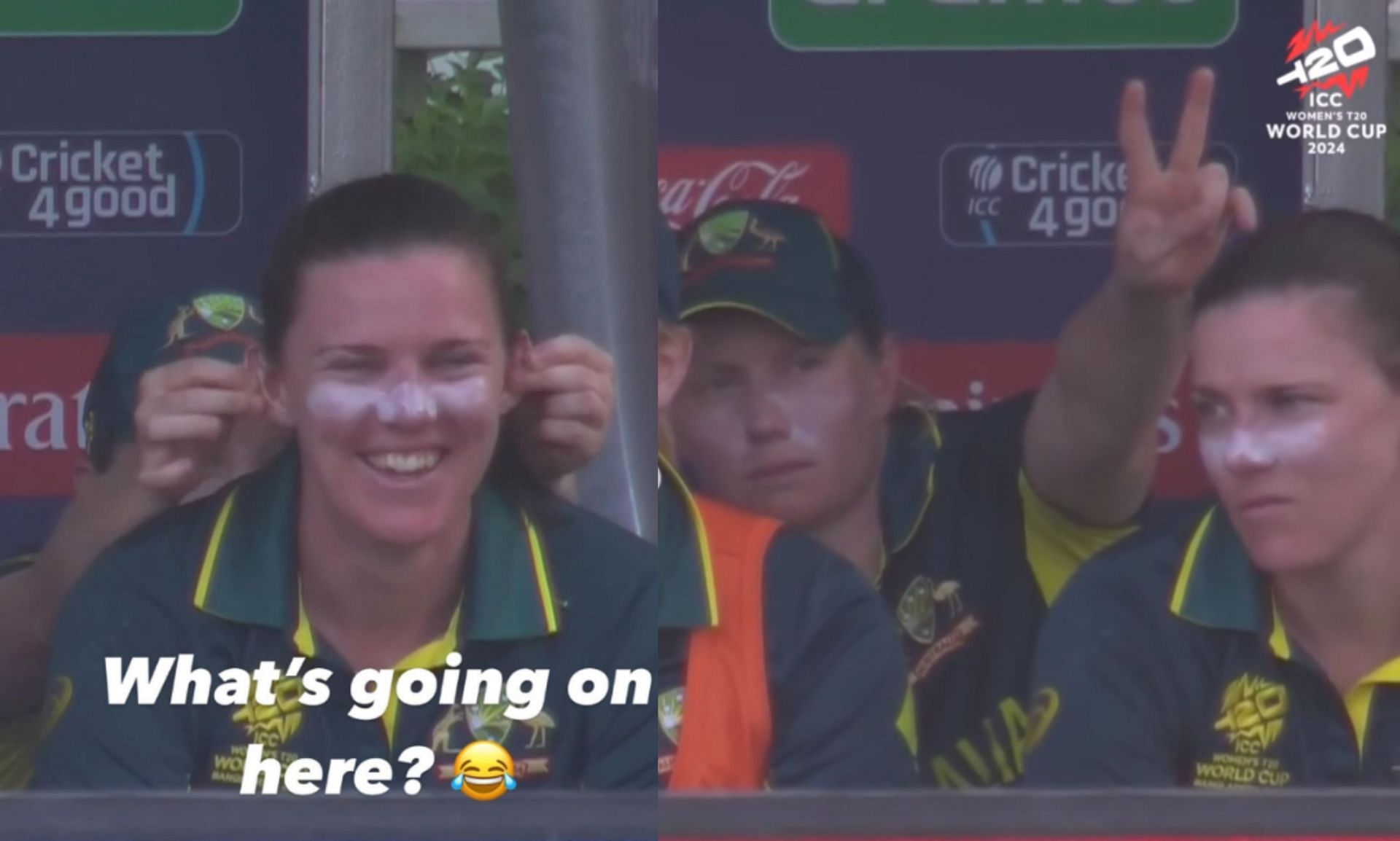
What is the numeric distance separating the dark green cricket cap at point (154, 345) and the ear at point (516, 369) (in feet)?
1.02

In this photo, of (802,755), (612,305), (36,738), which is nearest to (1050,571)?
(802,755)

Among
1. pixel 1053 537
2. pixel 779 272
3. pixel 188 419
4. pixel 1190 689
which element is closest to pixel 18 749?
pixel 188 419

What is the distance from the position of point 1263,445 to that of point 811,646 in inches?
23.6

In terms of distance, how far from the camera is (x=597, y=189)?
2795 millimetres

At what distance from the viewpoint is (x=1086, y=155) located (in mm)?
2768

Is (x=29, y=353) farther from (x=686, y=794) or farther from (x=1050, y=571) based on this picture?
(x=1050, y=571)

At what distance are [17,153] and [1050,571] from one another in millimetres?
1389

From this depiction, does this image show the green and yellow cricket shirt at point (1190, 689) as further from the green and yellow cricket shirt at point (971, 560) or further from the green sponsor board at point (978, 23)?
the green sponsor board at point (978, 23)

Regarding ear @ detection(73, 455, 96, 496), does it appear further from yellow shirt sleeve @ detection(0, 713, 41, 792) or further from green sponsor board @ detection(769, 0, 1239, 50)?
green sponsor board @ detection(769, 0, 1239, 50)

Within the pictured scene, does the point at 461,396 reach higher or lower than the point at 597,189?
lower

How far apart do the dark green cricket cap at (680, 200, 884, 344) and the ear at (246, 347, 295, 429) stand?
0.50 m

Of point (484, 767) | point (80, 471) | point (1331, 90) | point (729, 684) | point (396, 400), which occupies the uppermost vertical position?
point (1331, 90)

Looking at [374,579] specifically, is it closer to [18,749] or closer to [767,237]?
[18,749]

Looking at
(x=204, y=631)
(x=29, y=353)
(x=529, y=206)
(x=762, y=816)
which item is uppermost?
(x=529, y=206)
